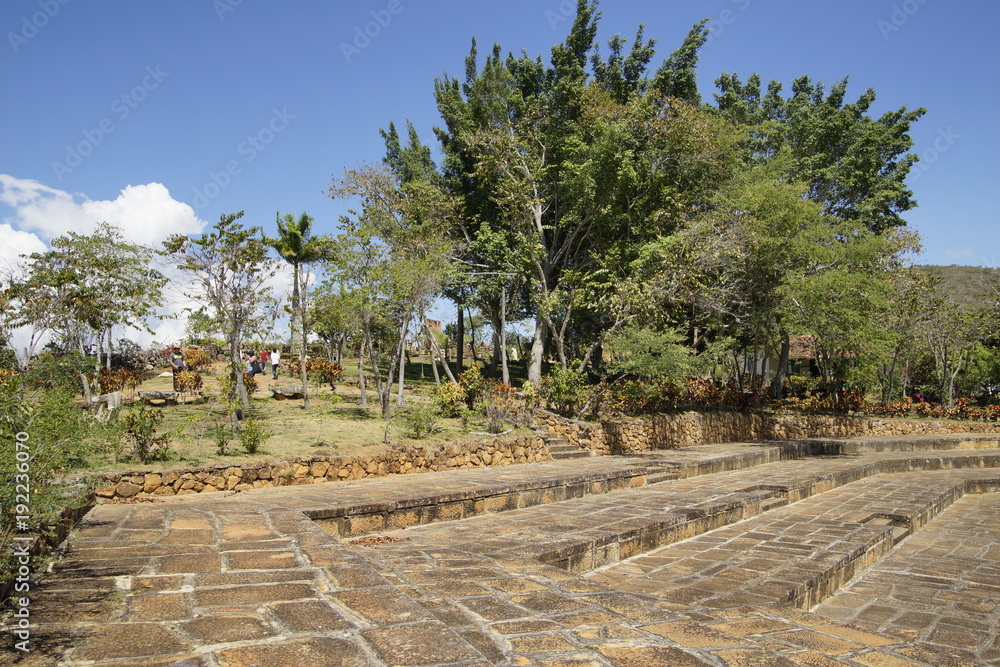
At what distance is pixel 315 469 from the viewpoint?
8.23 m

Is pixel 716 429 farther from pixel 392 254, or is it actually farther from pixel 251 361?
pixel 251 361

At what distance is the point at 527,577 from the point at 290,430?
7.32 m

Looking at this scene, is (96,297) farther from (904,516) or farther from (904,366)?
(904,366)

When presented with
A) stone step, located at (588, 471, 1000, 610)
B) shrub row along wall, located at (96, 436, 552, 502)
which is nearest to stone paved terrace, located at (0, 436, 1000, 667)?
stone step, located at (588, 471, 1000, 610)

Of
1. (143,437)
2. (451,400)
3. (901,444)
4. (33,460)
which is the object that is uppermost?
(33,460)

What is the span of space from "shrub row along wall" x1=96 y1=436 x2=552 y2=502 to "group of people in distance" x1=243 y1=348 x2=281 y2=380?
28.8 ft

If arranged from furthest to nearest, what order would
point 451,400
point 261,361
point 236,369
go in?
point 261,361 < point 451,400 < point 236,369

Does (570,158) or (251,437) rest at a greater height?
(570,158)

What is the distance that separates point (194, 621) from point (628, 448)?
1211cm

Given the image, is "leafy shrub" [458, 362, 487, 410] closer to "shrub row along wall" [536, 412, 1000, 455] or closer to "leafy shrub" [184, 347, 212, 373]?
"shrub row along wall" [536, 412, 1000, 455]

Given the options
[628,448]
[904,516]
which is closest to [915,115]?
[628,448]

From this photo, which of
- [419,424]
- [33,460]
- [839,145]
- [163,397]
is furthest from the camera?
[839,145]

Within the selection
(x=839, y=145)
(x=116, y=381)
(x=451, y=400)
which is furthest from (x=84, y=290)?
(x=839, y=145)

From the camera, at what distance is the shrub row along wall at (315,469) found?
6684 millimetres
